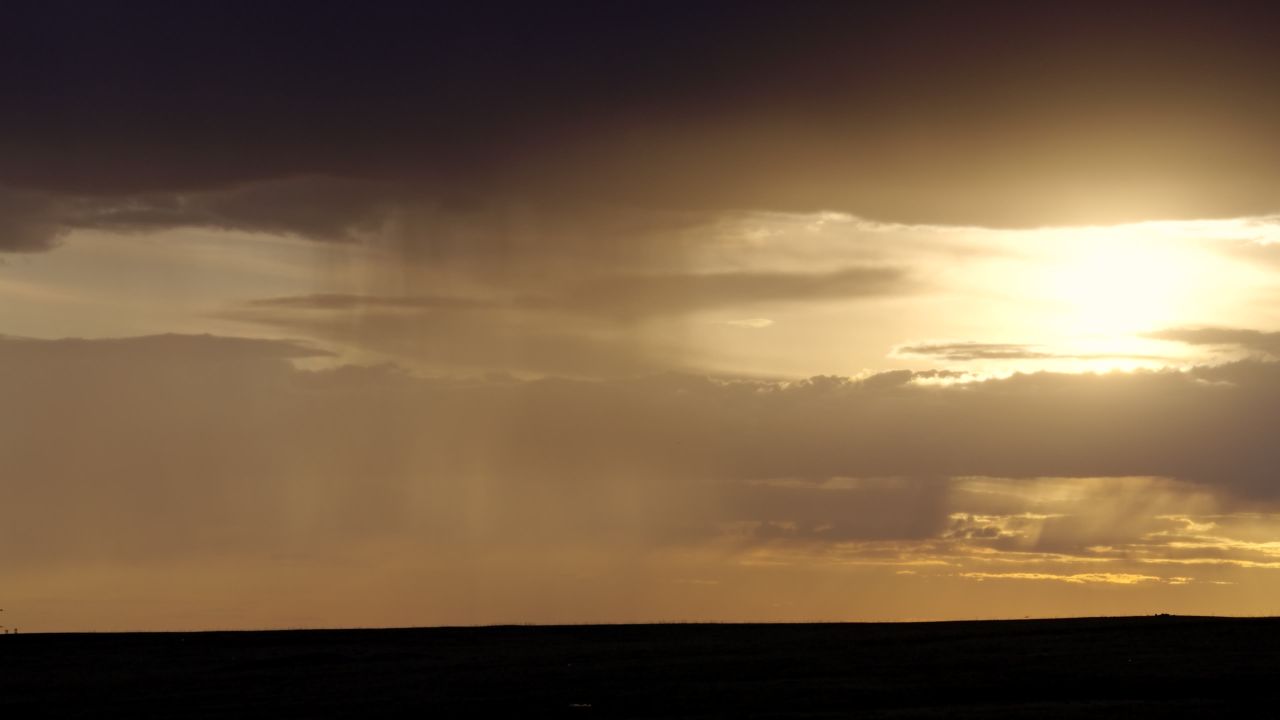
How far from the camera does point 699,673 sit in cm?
6931

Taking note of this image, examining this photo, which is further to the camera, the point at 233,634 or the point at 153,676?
the point at 233,634

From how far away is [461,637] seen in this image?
97188mm

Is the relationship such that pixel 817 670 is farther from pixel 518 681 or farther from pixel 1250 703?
pixel 1250 703

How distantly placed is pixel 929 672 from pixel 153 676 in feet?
136

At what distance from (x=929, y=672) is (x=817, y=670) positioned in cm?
530

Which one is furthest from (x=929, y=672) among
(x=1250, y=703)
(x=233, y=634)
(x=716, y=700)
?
(x=233, y=634)

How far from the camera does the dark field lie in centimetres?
5725

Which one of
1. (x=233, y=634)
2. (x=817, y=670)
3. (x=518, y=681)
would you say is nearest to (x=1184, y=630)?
(x=817, y=670)

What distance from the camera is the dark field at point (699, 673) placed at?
57250mm

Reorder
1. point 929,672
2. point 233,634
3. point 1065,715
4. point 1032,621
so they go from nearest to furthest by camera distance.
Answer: point 1065,715 → point 929,672 → point 1032,621 → point 233,634

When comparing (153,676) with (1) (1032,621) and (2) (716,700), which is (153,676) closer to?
(2) (716,700)

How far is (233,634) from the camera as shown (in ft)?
347

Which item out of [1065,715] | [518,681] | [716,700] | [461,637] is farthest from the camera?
[461,637]

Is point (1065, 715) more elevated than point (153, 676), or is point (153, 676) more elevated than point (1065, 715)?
point (153, 676)
